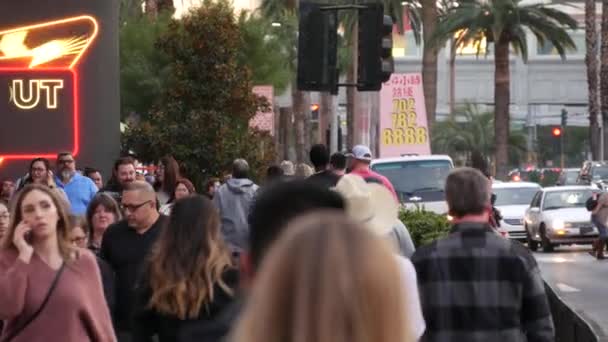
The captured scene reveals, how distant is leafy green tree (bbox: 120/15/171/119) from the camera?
3984 cm

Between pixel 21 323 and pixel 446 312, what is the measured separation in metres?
1.93

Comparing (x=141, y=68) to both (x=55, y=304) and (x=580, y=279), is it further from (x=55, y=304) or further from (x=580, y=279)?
(x=55, y=304)

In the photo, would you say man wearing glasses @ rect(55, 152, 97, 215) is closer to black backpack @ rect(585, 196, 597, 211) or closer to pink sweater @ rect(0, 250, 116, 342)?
pink sweater @ rect(0, 250, 116, 342)

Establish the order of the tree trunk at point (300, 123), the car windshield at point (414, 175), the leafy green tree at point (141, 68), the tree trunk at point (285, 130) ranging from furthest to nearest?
the tree trunk at point (285, 130) < the tree trunk at point (300, 123) < the leafy green tree at point (141, 68) < the car windshield at point (414, 175)

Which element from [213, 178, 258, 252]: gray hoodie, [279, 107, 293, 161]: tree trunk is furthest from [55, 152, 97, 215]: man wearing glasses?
[279, 107, 293, 161]: tree trunk

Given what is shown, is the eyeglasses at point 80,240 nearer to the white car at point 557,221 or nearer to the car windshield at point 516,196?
the white car at point 557,221

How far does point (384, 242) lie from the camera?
129 inches

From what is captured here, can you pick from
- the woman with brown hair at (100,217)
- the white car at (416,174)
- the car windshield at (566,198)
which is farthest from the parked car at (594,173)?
the woman with brown hair at (100,217)

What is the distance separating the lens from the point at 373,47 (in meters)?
17.1

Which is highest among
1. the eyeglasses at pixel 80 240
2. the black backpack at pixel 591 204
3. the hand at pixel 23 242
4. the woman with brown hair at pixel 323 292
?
the woman with brown hair at pixel 323 292

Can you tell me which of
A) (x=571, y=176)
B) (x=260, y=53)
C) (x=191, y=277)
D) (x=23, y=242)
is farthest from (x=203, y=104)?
(x=571, y=176)

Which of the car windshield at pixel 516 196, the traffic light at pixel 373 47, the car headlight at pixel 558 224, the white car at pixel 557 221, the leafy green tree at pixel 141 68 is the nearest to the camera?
the traffic light at pixel 373 47

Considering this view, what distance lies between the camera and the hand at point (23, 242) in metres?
7.64

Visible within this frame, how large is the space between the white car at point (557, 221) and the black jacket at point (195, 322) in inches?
1148
